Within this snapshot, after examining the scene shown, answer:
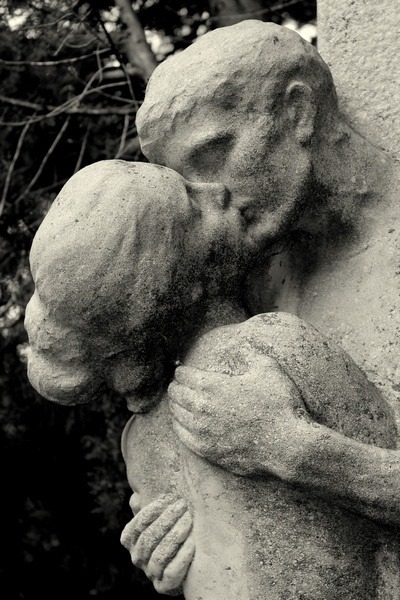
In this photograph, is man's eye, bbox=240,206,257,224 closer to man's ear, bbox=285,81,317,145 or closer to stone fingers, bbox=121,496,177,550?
man's ear, bbox=285,81,317,145

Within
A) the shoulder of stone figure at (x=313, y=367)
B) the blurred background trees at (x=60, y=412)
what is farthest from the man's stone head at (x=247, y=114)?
the blurred background trees at (x=60, y=412)

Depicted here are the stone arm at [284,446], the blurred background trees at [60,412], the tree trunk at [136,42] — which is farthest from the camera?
the blurred background trees at [60,412]

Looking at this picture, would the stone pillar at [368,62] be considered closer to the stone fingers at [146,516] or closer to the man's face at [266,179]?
the man's face at [266,179]

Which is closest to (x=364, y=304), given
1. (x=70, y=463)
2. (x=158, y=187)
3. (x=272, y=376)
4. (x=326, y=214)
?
(x=326, y=214)

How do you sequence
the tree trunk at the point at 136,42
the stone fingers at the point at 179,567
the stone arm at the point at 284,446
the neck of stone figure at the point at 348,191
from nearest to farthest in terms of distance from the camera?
the stone arm at the point at 284,446 < the stone fingers at the point at 179,567 < the neck of stone figure at the point at 348,191 < the tree trunk at the point at 136,42

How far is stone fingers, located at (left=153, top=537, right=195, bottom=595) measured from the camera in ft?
4.96

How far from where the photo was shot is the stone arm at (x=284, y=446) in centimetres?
134

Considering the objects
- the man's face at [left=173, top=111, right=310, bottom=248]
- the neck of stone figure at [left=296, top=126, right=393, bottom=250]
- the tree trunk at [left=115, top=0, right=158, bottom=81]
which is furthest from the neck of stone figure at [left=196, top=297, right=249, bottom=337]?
the tree trunk at [left=115, top=0, right=158, bottom=81]

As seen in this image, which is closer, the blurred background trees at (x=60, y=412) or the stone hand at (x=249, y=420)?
the stone hand at (x=249, y=420)

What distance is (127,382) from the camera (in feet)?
5.00

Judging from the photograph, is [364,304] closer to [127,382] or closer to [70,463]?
[127,382]

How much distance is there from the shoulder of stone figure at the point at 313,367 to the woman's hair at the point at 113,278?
0.10 meters

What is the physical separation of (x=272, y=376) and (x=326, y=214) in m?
0.44

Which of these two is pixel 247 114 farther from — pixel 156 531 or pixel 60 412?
pixel 60 412
